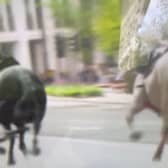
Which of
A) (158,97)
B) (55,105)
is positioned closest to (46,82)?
(55,105)

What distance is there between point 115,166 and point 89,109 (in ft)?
0.63

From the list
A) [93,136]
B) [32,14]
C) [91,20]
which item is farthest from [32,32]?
[93,136]

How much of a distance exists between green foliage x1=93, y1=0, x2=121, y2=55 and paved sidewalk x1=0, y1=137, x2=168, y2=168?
0.28 m

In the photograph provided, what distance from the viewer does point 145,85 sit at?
50.8 inches

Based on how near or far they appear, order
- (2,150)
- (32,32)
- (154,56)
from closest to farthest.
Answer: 1. (154,56)
2. (32,32)
3. (2,150)

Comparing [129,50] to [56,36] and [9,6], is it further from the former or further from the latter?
[9,6]

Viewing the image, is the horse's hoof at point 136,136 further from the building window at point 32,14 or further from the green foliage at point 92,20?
the building window at point 32,14

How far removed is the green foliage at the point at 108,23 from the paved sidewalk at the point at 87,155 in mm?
278

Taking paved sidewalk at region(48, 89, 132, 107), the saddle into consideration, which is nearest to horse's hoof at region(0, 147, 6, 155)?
paved sidewalk at region(48, 89, 132, 107)

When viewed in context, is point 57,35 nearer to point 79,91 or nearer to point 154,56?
point 79,91

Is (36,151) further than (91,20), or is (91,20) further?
(36,151)

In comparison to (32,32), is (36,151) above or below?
below

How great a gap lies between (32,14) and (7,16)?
0.25ft

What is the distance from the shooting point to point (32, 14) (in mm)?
1380
